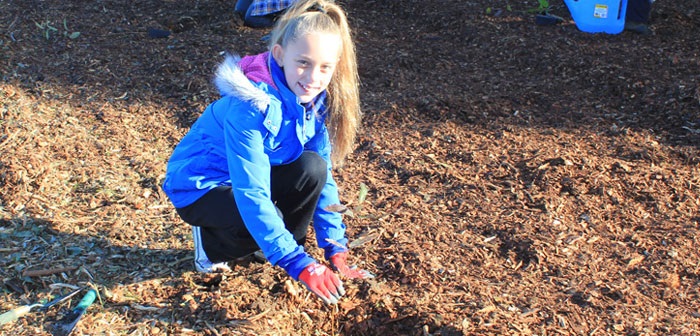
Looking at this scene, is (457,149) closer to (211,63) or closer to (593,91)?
(593,91)

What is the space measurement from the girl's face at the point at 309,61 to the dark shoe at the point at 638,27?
3.85 meters

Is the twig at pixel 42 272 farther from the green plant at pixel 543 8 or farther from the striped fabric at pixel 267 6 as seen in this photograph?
the green plant at pixel 543 8

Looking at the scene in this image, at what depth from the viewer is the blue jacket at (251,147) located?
2332mm

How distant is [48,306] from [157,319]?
0.41 m

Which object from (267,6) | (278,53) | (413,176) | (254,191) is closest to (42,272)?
(254,191)

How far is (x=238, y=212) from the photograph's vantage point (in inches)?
101

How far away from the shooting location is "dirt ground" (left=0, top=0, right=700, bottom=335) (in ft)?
8.98

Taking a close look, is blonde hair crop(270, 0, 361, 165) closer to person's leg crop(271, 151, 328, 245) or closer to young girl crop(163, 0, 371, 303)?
young girl crop(163, 0, 371, 303)

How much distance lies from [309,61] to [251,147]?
0.35 meters

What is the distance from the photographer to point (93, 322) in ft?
8.36

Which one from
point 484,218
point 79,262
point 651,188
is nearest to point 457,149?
point 484,218

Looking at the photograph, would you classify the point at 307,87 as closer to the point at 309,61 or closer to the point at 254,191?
the point at 309,61

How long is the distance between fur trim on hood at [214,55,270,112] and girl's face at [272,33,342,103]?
0.46 ft

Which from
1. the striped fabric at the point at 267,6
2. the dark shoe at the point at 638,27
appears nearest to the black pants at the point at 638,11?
the dark shoe at the point at 638,27
